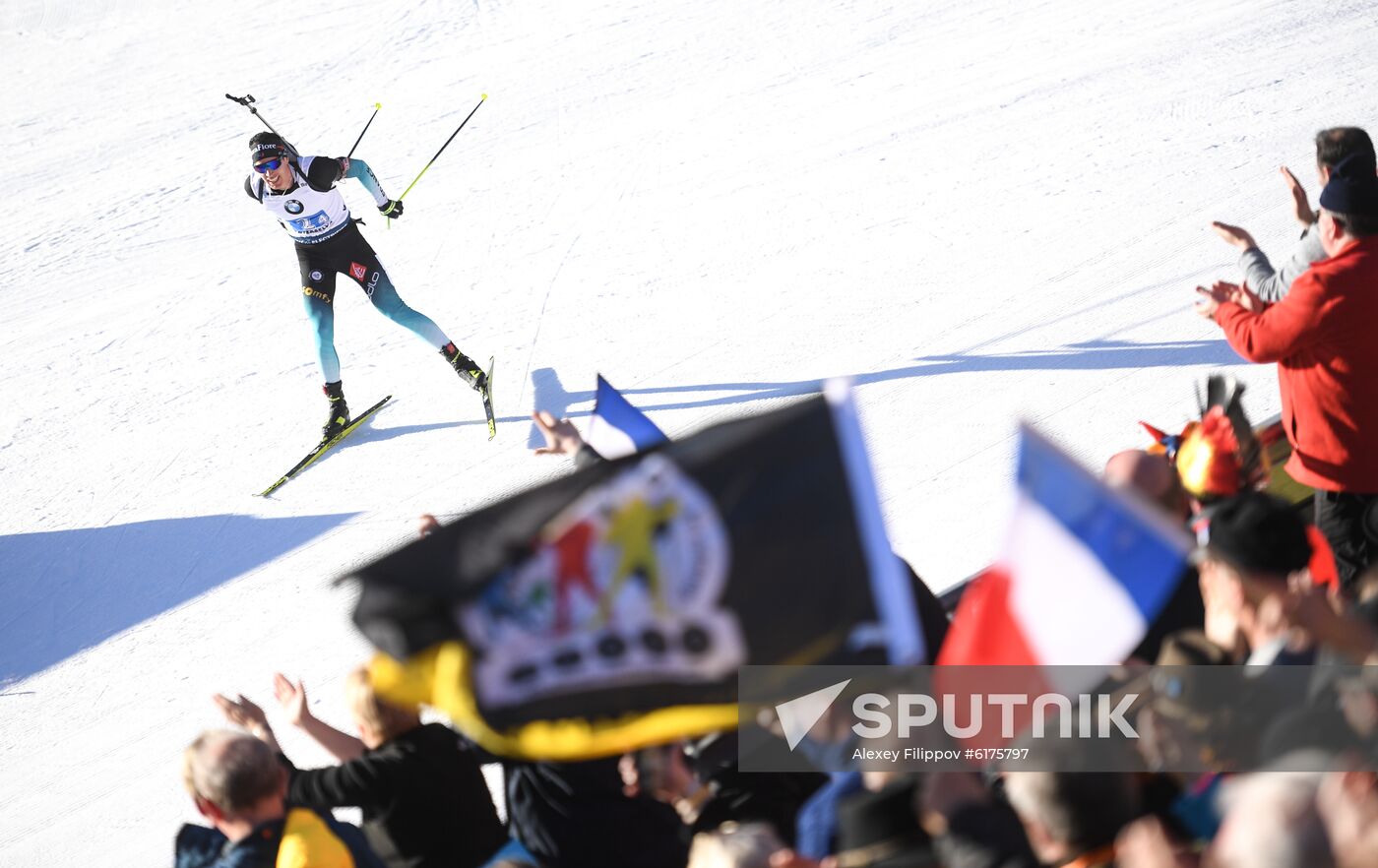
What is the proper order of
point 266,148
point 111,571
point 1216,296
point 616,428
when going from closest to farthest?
1. point 616,428
2. point 1216,296
3. point 111,571
4. point 266,148

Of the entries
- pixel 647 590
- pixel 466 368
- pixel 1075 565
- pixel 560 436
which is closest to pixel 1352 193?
pixel 1075 565

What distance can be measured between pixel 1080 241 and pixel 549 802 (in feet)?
17.0

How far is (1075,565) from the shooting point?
7.95 feet

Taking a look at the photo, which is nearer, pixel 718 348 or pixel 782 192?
pixel 718 348

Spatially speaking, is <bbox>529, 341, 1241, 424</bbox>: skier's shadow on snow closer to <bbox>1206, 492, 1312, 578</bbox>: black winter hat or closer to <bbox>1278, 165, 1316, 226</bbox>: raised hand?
<bbox>1278, 165, 1316, 226</bbox>: raised hand

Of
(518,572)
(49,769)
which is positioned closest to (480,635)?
(518,572)

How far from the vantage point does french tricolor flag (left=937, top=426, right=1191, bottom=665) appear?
236cm

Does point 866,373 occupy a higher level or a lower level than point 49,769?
higher

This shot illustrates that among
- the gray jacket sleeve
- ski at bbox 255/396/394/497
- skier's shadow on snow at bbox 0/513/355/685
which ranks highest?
ski at bbox 255/396/394/497

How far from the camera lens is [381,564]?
244cm

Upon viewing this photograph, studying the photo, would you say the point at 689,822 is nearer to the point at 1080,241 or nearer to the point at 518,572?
the point at 518,572

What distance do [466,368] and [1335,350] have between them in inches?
169

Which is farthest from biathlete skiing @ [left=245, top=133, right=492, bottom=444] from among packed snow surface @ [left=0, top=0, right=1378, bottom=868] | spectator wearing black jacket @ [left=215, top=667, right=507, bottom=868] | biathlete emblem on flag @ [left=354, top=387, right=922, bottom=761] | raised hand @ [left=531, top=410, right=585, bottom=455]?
biathlete emblem on flag @ [left=354, top=387, right=922, bottom=761]

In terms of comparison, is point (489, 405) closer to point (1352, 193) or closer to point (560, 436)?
point (560, 436)
